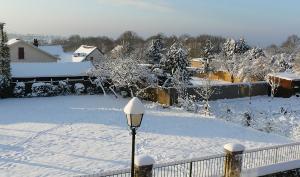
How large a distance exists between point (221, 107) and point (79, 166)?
14693 millimetres

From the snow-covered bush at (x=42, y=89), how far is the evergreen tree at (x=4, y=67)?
178 centimetres

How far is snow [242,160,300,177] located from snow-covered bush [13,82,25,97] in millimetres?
20295

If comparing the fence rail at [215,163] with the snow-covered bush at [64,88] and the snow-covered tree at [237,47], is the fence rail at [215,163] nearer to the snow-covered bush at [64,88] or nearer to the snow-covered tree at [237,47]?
the snow-covered bush at [64,88]

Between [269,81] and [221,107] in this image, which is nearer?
[221,107]

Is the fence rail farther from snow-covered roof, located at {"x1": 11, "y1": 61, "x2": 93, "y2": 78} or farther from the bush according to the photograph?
snow-covered roof, located at {"x1": 11, "y1": 61, "x2": 93, "y2": 78}

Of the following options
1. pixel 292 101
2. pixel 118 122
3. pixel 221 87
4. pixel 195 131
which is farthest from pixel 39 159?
pixel 292 101

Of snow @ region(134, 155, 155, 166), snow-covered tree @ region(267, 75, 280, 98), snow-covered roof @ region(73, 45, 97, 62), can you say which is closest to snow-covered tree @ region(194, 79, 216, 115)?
snow-covered tree @ region(267, 75, 280, 98)

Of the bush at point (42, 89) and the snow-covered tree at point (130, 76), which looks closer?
the snow-covered tree at point (130, 76)

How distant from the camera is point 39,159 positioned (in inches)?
582

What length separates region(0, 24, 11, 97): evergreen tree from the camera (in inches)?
1079

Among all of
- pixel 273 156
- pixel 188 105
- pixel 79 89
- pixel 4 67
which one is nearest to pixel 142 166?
pixel 273 156

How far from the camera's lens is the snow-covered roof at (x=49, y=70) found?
99.1ft

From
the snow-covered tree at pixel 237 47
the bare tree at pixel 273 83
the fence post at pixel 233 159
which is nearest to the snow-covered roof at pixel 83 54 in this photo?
the snow-covered tree at pixel 237 47

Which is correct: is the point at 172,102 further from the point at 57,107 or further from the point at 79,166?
the point at 79,166
